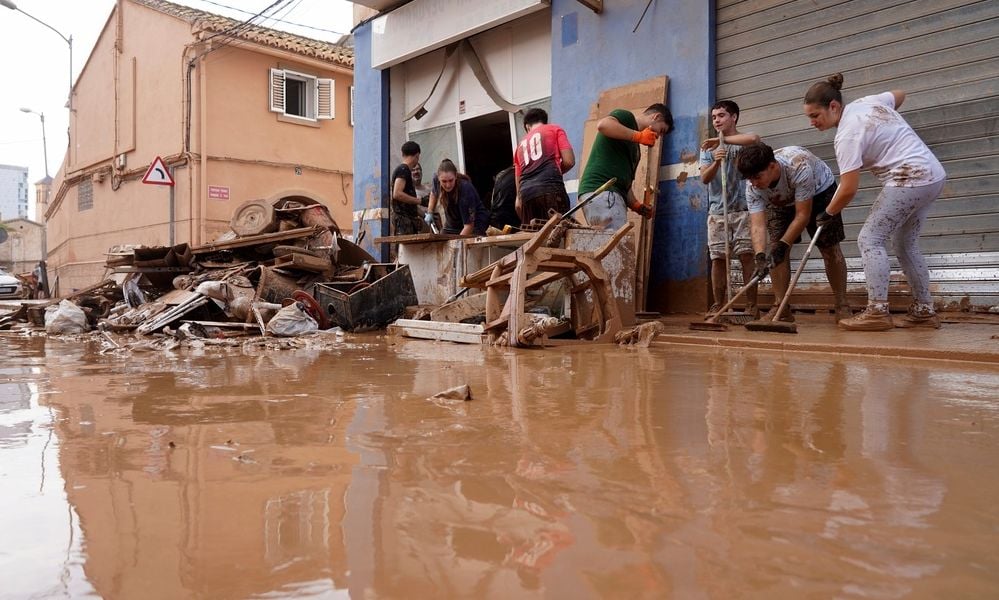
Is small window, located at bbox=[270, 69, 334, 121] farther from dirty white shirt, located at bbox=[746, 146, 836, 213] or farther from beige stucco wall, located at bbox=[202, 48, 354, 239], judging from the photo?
dirty white shirt, located at bbox=[746, 146, 836, 213]

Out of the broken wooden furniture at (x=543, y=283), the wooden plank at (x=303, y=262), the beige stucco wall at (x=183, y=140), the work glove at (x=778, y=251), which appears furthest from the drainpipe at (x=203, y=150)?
the work glove at (x=778, y=251)

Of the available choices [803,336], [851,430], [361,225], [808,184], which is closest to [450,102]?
[361,225]

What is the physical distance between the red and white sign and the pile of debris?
807cm

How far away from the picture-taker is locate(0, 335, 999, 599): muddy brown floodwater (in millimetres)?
981

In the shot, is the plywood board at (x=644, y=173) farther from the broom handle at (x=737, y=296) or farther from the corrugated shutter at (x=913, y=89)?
the broom handle at (x=737, y=296)

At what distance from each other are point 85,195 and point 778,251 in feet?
72.8

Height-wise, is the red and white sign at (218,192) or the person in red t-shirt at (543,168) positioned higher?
the red and white sign at (218,192)

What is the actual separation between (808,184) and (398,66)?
295 inches

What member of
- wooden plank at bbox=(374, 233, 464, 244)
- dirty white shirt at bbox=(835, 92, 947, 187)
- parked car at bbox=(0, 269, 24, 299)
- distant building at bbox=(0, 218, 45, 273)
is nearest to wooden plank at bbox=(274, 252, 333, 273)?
wooden plank at bbox=(374, 233, 464, 244)

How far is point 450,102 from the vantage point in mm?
9961

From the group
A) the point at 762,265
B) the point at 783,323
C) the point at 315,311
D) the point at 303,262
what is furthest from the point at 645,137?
the point at 303,262

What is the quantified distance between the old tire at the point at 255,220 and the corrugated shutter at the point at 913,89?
5897 mm

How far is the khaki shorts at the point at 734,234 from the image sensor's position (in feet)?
18.2

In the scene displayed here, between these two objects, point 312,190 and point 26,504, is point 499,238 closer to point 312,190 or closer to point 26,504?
point 26,504
